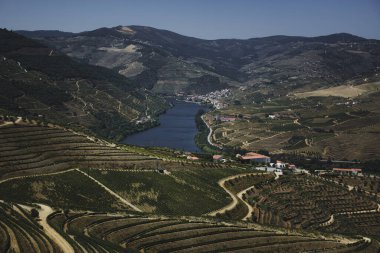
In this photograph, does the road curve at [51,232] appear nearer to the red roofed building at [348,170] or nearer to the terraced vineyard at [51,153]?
the terraced vineyard at [51,153]

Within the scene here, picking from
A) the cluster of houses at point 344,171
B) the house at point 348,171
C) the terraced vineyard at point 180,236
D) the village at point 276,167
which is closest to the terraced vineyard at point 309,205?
the terraced vineyard at point 180,236

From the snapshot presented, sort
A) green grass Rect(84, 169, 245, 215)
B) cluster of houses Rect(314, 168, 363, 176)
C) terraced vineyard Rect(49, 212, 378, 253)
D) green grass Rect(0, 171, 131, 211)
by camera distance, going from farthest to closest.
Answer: cluster of houses Rect(314, 168, 363, 176), green grass Rect(84, 169, 245, 215), green grass Rect(0, 171, 131, 211), terraced vineyard Rect(49, 212, 378, 253)

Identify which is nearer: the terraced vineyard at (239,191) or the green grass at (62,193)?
the green grass at (62,193)

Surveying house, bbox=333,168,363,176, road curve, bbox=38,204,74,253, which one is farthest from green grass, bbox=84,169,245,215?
house, bbox=333,168,363,176

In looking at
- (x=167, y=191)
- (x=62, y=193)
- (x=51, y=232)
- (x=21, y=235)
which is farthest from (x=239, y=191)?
(x=21, y=235)

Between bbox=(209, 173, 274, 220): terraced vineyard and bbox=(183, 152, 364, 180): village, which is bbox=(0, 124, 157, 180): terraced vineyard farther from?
bbox=(183, 152, 364, 180): village

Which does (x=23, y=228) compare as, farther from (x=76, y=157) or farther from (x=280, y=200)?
(x=280, y=200)

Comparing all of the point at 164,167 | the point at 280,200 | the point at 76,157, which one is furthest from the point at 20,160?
the point at 280,200

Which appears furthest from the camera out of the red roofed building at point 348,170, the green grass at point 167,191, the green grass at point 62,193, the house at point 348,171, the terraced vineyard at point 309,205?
the red roofed building at point 348,170
